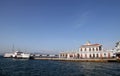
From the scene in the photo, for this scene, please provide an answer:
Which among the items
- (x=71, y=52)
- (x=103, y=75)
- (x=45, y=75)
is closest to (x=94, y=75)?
(x=103, y=75)

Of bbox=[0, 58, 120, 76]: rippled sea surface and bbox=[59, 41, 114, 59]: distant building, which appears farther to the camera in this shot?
bbox=[59, 41, 114, 59]: distant building

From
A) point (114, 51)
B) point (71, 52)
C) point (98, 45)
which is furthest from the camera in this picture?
point (71, 52)

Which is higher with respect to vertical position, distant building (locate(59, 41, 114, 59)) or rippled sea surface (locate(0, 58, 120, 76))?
distant building (locate(59, 41, 114, 59))

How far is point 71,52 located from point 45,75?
77373 millimetres

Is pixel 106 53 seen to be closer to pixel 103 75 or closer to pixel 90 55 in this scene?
pixel 90 55

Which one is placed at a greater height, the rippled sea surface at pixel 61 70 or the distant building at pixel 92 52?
the distant building at pixel 92 52

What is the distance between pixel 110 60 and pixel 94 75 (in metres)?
47.6

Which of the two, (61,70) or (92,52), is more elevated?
(92,52)

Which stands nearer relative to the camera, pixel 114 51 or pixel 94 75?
pixel 94 75

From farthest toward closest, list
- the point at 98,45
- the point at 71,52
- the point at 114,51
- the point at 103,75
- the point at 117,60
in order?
the point at 71,52 → the point at 98,45 → the point at 114,51 → the point at 117,60 → the point at 103,75

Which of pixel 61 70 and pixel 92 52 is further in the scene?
pixel 92 52

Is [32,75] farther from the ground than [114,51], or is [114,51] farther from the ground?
[114,51]

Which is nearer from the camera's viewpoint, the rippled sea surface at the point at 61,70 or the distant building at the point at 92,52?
the rippled sea surface at the point at 61,70

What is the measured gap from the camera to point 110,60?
82375mm
